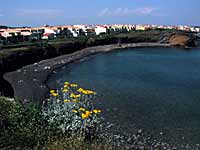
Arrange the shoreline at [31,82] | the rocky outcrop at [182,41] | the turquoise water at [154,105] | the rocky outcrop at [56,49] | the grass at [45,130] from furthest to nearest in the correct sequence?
1. the rocky outcrop at [182,41]
2. the rocky outcrop at [56,49]
3. the shoreline at [31,82]
4. the turquoise water at [154,105]
5. the grass at [45,130]

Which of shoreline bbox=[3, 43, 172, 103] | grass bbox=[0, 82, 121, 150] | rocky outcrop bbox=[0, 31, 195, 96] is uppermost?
grass bbox=[0, 82, 121, 150]

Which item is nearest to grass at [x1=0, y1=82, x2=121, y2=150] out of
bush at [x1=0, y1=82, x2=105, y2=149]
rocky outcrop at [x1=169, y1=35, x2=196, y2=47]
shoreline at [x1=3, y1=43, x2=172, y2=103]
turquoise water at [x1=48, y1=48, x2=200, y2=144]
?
bush at [x1=0, y1=82, x2=105, y2=149]

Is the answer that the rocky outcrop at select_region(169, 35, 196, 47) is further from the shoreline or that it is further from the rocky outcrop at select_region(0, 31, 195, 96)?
the shoreline

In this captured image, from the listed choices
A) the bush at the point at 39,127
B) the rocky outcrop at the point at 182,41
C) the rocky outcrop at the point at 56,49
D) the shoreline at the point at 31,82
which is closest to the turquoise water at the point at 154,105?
the shoreline at the point at 31,82

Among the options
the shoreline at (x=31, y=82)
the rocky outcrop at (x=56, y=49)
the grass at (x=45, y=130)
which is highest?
the grass at (x=45, y=130)

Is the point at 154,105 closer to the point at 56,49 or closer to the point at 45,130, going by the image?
the point at 45,130

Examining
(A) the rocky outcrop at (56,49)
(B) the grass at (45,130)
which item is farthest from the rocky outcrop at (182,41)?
(B) the grass at (45,130)

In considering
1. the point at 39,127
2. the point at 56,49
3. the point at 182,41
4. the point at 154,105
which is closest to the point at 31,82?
the point at 154,105

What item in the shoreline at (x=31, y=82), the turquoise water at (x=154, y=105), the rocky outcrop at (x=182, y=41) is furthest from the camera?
the rocky outcrop at (x=182, y=41)

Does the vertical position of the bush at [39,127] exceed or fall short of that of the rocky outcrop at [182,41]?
it exceeds it

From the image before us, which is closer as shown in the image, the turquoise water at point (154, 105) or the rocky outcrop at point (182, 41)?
the turquoise water at point (154, 105)

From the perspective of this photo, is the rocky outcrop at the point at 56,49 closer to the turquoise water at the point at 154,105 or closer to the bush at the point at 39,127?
the turquoise water at the point at 154,105

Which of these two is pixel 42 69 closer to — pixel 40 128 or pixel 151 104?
pixel 151 104

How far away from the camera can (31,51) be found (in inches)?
1973
